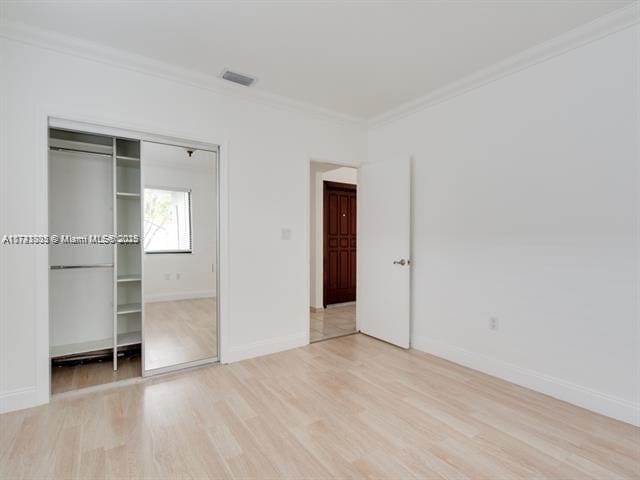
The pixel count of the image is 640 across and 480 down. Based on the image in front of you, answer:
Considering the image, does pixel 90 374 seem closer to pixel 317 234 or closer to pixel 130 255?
pixel 130 255

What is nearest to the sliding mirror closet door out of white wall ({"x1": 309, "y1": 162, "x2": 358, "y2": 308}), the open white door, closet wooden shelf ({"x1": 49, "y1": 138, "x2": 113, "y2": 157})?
closet wooden shelf ({"x1": 49, "y1": 138, "x2": 113, "y2": 157})

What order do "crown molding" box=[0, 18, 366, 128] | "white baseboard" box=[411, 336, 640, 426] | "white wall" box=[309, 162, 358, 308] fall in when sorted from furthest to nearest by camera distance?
1. "white wall" box=[309, 162, 358, 308]
2. "crown molding" box=[0, 18, 366, 128]
3. "white baseboard" box=[411, 336, 640, 426]

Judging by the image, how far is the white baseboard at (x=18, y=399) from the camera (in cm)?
225

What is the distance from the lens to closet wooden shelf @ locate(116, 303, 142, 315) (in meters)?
2.89

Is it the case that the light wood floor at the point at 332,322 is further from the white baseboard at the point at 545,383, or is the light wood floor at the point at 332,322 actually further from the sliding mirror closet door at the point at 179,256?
the sliding mirror closet door at the point at 179,256

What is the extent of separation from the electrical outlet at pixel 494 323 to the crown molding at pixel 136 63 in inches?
109

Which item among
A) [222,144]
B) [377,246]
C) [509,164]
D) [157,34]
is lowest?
[377,246]

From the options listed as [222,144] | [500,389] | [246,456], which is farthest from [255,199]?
[500,389]

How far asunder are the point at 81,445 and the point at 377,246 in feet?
10.1

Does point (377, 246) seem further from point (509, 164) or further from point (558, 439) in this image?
point (558, 439)

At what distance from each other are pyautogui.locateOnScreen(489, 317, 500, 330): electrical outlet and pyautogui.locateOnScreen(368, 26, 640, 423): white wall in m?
0.04

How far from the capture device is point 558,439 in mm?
1983

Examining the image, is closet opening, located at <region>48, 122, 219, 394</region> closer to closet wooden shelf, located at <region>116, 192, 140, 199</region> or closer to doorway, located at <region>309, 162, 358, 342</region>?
closet wooden shelf, located at <region>116, 192, 140, 199</region>

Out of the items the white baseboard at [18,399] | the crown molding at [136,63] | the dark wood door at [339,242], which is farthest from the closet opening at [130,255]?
the dark wood door at [339,242]
